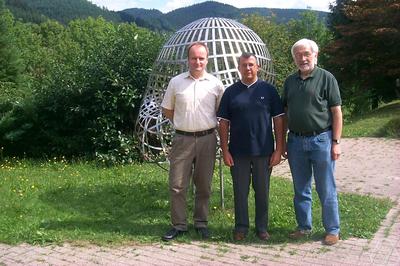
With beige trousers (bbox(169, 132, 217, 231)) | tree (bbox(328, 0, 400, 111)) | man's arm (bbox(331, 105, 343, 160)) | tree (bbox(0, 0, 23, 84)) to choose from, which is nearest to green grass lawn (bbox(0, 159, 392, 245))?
beige trousers (bbox(169, 132, 217, 231))

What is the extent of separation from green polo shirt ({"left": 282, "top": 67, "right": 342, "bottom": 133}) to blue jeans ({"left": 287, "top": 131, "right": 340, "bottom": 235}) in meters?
0.14

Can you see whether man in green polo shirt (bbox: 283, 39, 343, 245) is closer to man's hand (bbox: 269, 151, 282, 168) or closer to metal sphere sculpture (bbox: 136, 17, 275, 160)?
man's hand (bbox: 269, 151, 282, 168)

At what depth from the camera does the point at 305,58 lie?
4.45 meters

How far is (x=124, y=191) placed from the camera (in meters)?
6.97

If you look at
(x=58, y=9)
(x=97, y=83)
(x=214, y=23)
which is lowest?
(x=97, y=83)

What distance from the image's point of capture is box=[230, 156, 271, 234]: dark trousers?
186 inches

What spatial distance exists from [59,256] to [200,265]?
1.30 m

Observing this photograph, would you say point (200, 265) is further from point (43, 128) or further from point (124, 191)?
point (43, 128)

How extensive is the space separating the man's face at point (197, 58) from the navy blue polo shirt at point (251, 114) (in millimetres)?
343

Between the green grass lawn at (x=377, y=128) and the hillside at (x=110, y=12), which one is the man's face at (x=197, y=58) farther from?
the hillside at (x=110, y=12)

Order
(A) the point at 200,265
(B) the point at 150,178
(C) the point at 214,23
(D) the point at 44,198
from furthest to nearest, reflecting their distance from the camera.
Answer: (B) the point at 150,178
(D) the point at 44,198
(C) the point at 214,23
(A) the point at 200,265

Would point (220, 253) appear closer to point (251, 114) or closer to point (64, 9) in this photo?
point (251, 114)

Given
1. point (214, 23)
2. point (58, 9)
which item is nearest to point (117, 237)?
point (214, 23)

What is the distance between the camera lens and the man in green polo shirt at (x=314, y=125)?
14.6ft
